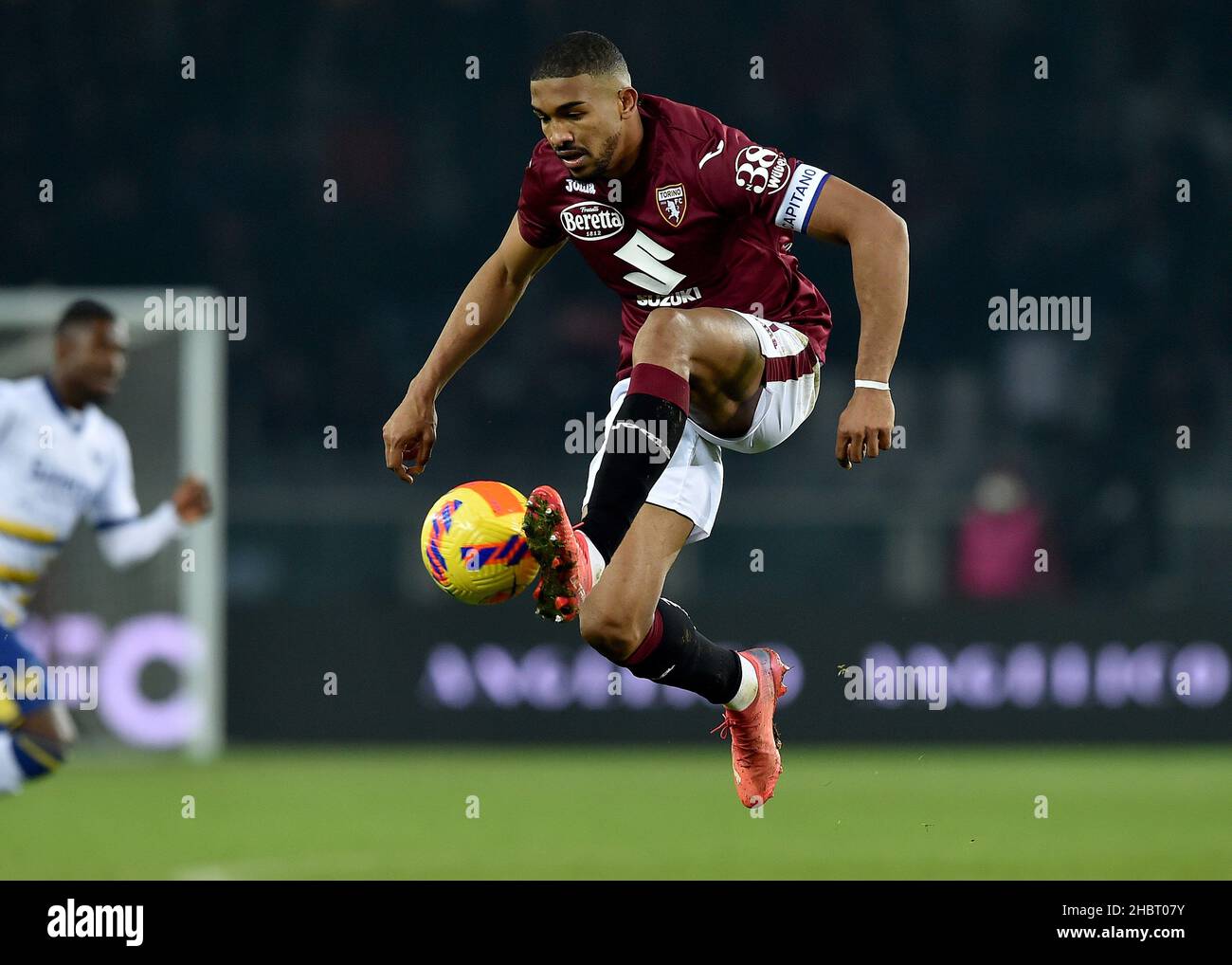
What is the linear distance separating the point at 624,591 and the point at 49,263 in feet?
38.1

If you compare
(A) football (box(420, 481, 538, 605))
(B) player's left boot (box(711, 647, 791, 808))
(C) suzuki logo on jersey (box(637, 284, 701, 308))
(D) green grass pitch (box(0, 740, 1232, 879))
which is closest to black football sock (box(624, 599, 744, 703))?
(B) player's left boot (box(711, 647, 791, 808))

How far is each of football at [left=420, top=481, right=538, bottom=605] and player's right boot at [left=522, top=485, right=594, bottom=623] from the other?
6cm

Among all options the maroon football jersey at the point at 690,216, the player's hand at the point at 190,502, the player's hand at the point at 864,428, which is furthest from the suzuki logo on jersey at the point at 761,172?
the player's hand at the point at 190,502

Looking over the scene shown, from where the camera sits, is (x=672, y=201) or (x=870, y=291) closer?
(x=870, y=291)

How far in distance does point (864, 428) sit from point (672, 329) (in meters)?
0.68

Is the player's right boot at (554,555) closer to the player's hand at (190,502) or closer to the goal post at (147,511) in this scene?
the player's hand at (190,502)

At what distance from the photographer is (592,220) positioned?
612 centimetres

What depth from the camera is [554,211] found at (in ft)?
20.6

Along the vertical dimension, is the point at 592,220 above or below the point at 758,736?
above

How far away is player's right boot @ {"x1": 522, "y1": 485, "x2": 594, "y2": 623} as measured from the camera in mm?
5613

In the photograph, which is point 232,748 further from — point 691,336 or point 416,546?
point 691,336
